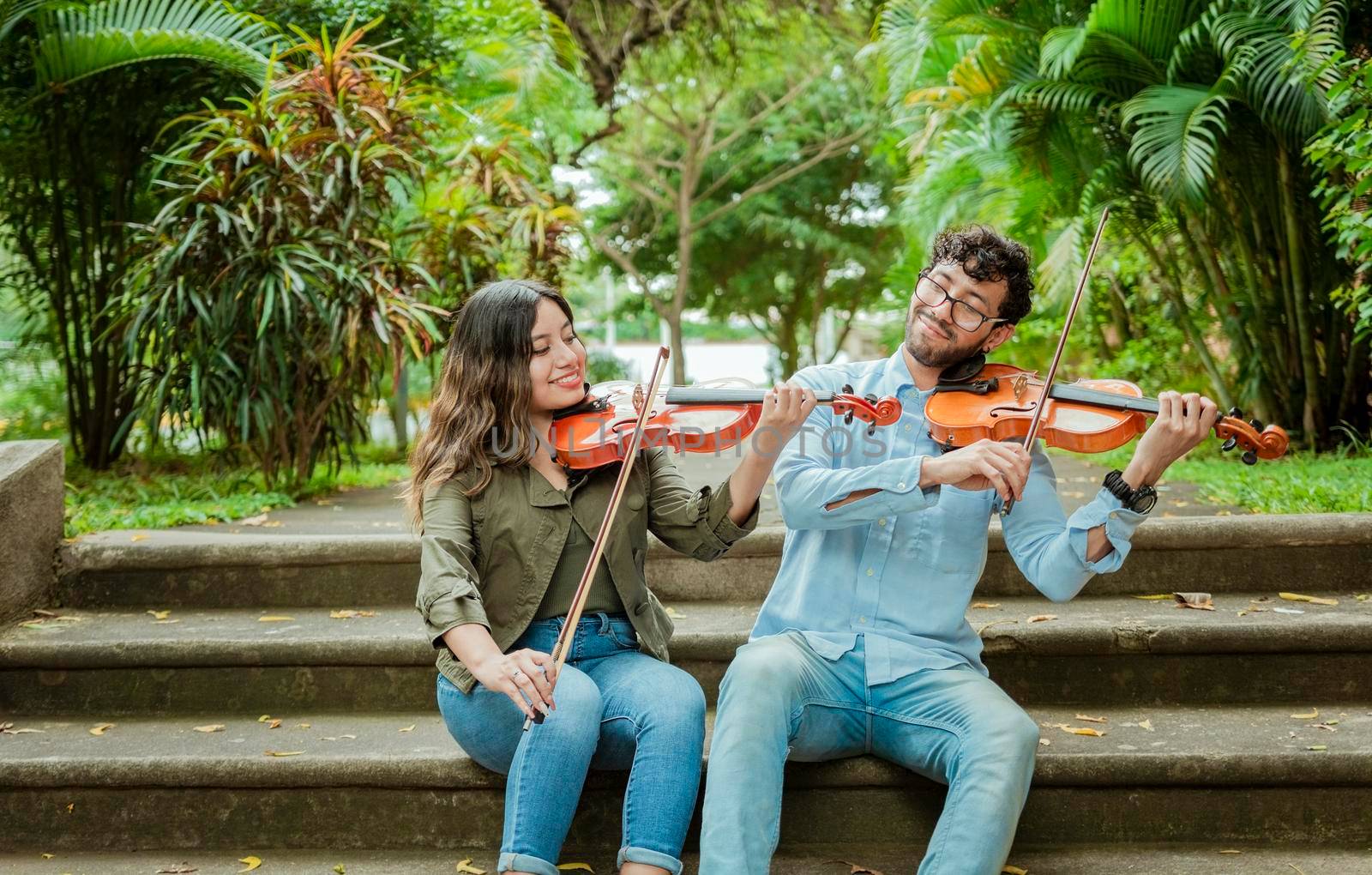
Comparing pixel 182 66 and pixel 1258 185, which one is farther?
pixel 182 66

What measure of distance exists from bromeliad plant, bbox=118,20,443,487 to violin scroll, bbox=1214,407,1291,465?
288cm

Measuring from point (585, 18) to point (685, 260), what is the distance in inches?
147

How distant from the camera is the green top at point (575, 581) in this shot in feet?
6.93

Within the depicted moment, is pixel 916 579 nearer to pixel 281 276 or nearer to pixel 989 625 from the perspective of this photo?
pixel 989 625

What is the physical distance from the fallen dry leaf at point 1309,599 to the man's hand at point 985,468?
129 centimetres

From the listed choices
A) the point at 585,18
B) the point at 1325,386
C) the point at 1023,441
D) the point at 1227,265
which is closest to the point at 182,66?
the point at 1023,441

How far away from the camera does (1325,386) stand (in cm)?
480

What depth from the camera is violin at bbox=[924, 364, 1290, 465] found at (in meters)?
2.00

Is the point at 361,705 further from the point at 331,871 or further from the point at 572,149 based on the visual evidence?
the point at 572,149

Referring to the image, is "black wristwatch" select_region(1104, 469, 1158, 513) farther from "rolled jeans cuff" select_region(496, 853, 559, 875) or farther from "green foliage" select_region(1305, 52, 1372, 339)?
"green foliage" select_region(1305, 52, 1372, 339)

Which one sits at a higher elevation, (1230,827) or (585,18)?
(585,18)

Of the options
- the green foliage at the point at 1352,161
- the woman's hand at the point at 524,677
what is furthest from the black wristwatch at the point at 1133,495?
the green foliage at the point at 1352,161

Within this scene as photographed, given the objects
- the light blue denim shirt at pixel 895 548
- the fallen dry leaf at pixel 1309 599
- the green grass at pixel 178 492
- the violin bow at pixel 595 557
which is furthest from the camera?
the green grass at pixel 178 492

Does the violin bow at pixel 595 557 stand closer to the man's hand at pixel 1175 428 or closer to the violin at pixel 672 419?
the violin at pixel 672 419
